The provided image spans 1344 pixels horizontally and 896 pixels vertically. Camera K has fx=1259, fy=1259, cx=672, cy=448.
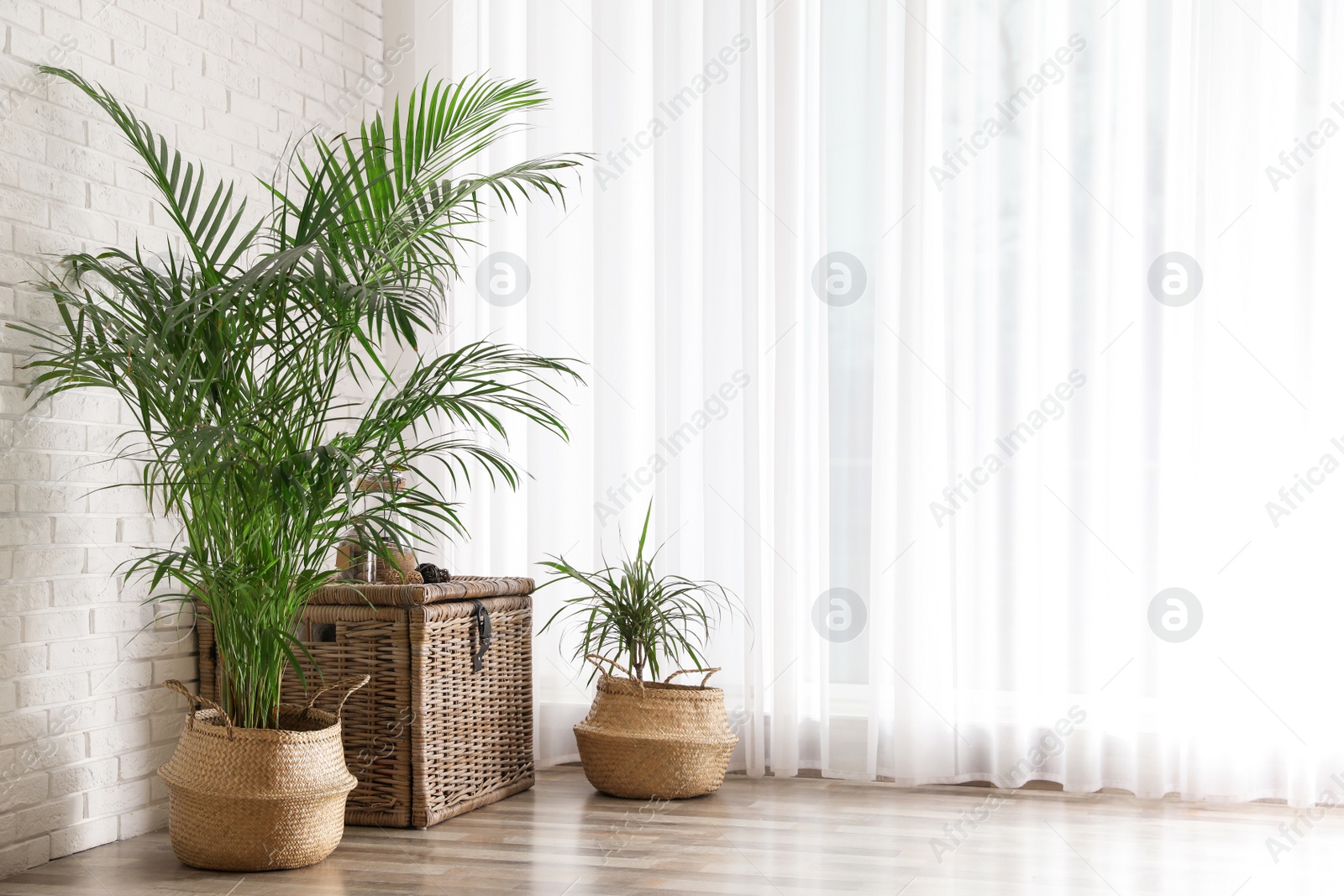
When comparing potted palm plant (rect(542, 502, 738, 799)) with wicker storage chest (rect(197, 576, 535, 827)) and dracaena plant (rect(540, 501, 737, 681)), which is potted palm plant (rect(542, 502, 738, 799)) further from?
wicker storage chest (rect(197, 576, 535, 827))

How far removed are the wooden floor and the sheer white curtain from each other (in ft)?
0.82

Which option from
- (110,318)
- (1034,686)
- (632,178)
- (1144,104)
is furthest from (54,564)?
(1144,104)

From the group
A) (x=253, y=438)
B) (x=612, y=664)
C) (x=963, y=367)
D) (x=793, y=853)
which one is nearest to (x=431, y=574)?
(x=612, y=664)

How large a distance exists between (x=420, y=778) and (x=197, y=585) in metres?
0.65

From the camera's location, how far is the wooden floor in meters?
2.29

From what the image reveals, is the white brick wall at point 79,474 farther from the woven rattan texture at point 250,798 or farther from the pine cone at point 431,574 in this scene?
the pine cone at point 431,574

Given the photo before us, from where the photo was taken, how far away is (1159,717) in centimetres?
304

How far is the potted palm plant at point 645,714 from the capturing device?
9.74ft

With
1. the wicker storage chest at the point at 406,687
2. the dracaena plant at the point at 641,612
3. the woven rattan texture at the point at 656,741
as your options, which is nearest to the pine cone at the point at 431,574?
the wicker storage chest at the point at 406,687

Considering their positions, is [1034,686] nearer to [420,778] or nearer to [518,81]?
[420,778]

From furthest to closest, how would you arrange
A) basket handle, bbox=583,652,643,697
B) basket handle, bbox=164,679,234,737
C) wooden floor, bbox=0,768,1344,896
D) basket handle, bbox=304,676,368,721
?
basket handle, bbox=583,652,643,697 < basket handle, bbox=304,676,368,721 < basket handle, bbox=164,679,234,737 < wooden floor, bbox=0,768,1344,896

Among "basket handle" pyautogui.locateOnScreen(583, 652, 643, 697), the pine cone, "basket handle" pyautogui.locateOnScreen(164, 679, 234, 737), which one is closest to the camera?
"basket handle" pyautogui.locateOnScreen(164, 679, 234, 737)

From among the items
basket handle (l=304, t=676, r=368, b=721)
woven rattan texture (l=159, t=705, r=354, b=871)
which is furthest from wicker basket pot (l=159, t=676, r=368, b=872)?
basket handle (l=304, t=676, r=368, b=721)

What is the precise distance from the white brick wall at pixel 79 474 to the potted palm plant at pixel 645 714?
0.94m
